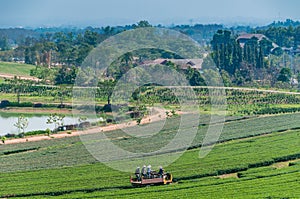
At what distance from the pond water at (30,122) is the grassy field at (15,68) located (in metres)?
24.0

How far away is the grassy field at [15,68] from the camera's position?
3327 inches

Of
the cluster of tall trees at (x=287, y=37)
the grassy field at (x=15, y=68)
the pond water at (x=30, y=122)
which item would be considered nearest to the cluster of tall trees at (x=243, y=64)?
the pond water at (x=30, y=122)

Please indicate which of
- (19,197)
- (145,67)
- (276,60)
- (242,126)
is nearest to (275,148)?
(242,126)

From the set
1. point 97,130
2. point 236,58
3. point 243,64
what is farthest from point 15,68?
point 97,130

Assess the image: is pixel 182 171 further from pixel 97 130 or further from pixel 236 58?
pixel 236 58

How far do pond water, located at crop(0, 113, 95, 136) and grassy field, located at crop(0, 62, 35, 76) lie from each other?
23968 mm

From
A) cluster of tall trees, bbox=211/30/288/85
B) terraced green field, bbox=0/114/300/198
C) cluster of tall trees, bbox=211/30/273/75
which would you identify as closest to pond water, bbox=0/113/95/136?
terraced green field, bbox=0/114/300/198

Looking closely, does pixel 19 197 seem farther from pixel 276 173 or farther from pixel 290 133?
pixel 290 133

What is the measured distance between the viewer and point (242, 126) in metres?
46.2

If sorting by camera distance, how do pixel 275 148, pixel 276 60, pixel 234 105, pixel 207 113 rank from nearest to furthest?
pixel 275 148 < pixel 207 113 < pixel 234 105 < pixel 276 60

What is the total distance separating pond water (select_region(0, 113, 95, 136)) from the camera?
172ft

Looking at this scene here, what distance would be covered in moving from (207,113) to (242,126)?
289 inches

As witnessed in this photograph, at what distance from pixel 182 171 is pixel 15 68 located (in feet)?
191

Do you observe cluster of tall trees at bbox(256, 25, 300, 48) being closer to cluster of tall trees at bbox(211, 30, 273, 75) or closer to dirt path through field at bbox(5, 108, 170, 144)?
cluster of tall trees at bbox(211, 30, 273, 75)
